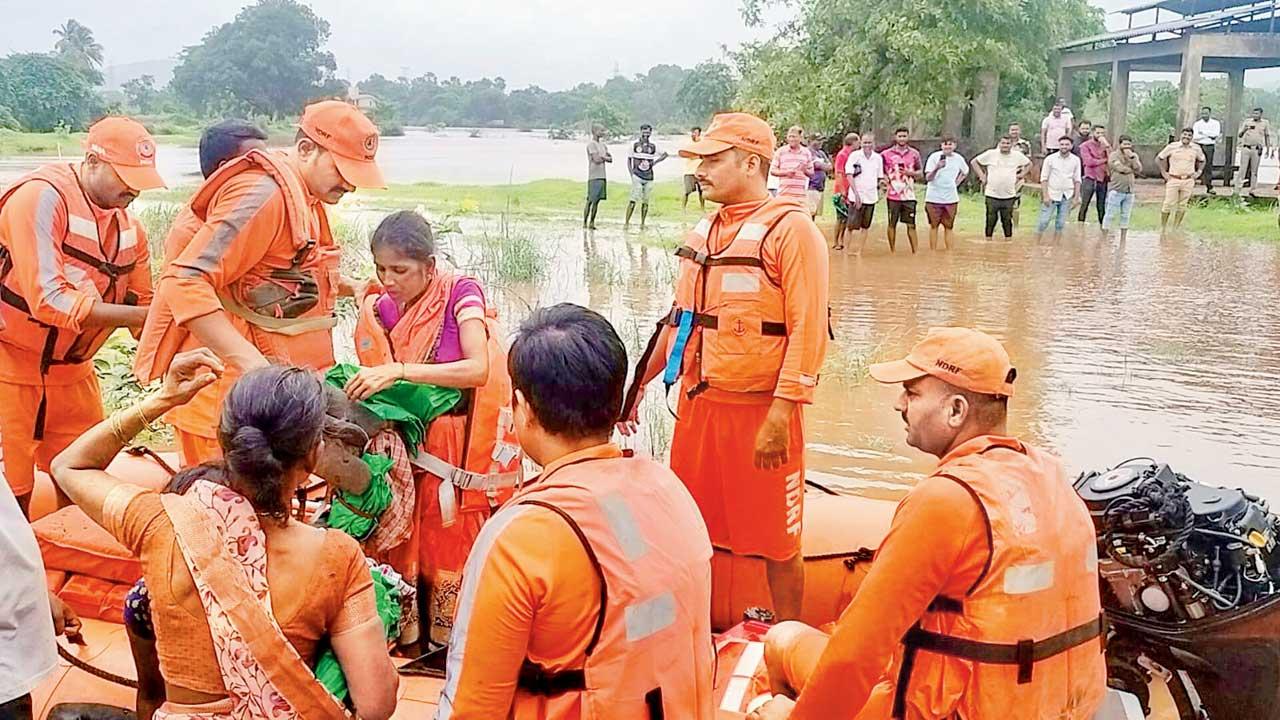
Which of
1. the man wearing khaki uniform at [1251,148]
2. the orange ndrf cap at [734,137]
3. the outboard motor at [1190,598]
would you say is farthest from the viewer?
the man wearing khaki uniform at [1251,148]

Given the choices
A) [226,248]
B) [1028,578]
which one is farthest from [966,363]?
[226,248]

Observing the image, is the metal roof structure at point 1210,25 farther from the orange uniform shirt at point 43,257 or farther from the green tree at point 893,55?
the orange uniform shirt at point 43,257

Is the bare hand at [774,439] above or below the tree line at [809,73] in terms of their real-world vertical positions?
below

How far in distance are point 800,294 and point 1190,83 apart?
60.1ft

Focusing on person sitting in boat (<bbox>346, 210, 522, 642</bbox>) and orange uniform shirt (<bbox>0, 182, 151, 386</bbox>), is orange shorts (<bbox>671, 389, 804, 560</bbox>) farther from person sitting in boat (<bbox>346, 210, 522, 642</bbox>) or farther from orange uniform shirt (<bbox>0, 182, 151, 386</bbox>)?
orange uniform shirt (<bbox>0, 182, 151, 386</bbox>)

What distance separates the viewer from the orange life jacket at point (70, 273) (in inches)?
135

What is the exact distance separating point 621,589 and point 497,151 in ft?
162

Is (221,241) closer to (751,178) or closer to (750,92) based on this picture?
(751,178)

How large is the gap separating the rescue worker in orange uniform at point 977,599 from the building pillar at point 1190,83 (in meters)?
18.9

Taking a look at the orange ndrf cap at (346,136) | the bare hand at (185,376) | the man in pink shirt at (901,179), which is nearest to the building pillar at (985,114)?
the man in pink shirt at (901,179)

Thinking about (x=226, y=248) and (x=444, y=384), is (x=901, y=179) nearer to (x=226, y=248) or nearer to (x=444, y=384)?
(x=444, y=384)

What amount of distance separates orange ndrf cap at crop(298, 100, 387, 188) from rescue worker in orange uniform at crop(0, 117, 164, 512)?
0.60 m

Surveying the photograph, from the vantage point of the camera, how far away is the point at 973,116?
21266 mm

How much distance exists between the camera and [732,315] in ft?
11.3
